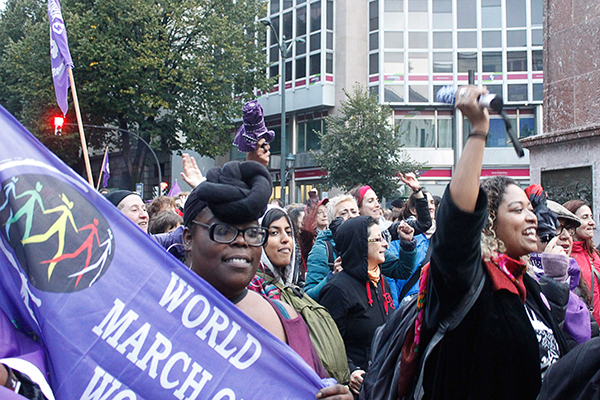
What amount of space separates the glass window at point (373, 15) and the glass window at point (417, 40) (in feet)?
6.92

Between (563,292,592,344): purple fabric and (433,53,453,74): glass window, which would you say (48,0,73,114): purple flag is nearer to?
(563,292,592,344): purple fabric

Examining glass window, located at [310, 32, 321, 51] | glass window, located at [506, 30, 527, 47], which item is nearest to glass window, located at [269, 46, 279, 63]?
glass window, located at [310, 32, 321, 51]

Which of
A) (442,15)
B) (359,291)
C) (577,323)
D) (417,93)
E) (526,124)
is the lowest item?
(577,323)

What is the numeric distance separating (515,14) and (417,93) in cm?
747

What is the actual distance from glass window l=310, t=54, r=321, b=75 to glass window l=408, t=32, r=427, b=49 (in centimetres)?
552

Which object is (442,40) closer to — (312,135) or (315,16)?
(315,16)

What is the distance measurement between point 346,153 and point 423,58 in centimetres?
1108

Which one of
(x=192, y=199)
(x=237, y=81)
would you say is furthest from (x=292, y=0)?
(x=192, y=199)

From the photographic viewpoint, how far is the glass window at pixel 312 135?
33.7 m

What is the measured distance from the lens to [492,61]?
32.6 m

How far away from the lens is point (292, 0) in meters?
34.2

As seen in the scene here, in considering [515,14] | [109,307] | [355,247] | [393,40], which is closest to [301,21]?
[393,40]

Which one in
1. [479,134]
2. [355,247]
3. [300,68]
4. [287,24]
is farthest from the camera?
[287,24]

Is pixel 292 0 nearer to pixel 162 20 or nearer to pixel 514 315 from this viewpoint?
pixel 162 20
